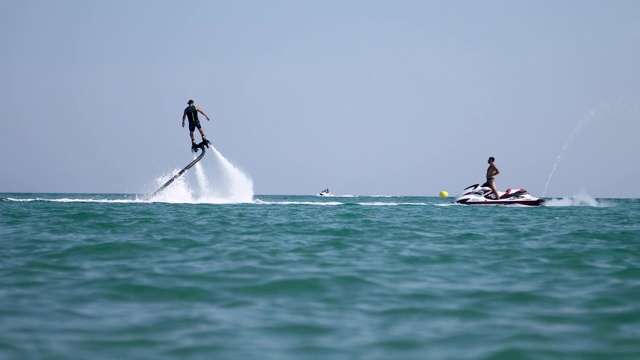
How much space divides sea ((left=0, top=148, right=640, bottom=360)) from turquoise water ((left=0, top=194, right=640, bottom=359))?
0.02 metres

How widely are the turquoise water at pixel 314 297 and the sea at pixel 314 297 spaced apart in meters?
0.02

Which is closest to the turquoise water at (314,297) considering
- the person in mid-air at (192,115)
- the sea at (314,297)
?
the sea at (314,297)

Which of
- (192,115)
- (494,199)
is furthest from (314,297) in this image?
(494,199)

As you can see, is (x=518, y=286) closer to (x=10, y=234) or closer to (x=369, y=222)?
(x=369, y=222)

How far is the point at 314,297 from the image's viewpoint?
6.80 meters

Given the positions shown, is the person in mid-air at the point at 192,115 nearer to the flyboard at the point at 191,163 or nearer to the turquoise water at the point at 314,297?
the flyboard at the point at 191,163

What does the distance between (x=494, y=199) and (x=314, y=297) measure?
24.9 metres

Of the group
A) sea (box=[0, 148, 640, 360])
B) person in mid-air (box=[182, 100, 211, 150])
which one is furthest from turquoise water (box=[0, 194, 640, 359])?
person in mid-air (box=[182, 100, 211, 150])

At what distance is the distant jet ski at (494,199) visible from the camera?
29928mm

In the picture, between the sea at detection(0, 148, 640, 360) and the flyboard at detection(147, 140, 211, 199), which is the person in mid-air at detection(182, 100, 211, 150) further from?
the sea at detection(0, 148, 640, 360)

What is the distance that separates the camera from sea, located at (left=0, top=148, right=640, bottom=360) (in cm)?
505

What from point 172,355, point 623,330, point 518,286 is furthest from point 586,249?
point 172,355

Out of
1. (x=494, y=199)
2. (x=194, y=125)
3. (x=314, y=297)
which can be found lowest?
(x=314, y=297)

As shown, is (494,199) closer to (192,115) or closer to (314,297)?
(192,115)
